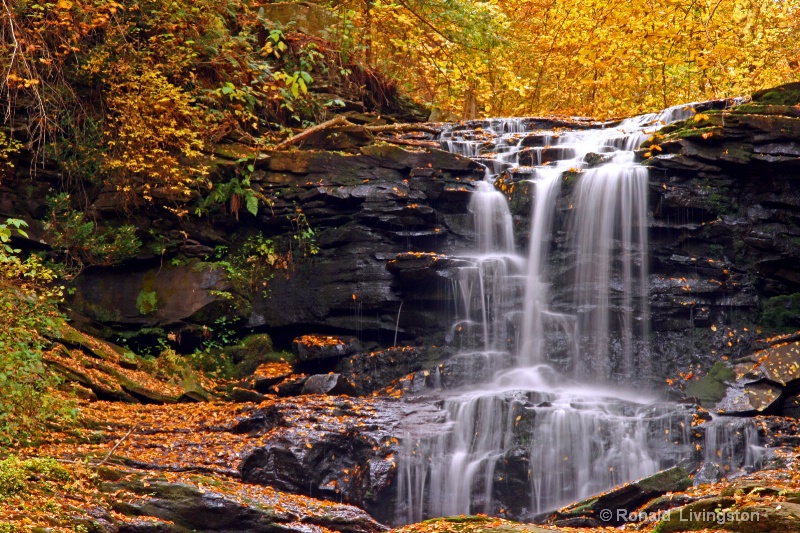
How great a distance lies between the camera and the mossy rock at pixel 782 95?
12219 mm

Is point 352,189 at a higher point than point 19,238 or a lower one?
higher

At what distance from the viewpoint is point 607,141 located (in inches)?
537

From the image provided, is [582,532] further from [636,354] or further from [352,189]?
[352,189]

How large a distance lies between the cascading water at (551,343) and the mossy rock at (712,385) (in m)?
0.77

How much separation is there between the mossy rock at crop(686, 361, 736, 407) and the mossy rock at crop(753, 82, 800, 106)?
4.83 metres

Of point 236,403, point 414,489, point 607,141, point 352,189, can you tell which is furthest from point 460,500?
point 607,141

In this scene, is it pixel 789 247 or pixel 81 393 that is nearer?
pixel 81 393

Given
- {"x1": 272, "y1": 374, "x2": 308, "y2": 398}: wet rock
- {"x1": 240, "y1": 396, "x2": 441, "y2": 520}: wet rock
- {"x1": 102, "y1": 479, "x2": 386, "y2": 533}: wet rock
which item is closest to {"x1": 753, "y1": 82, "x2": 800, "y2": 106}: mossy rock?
{"x1": 240, "y1": 396, "x2": 441, "y2": 520}: wet rock

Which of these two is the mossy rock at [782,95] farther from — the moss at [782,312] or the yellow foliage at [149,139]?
the yellow foliage at [149,139]

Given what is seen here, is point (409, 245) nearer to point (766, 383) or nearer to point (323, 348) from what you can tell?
point (323, 348)

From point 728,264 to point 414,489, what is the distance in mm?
6766

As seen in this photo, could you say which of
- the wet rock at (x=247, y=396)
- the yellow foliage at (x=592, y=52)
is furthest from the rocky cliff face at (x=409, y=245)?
the wet rock at (x=247, y=396)

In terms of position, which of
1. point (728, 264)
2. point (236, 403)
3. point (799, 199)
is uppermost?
point (799, 199)

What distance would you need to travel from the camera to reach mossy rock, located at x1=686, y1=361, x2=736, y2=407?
1019 cm
